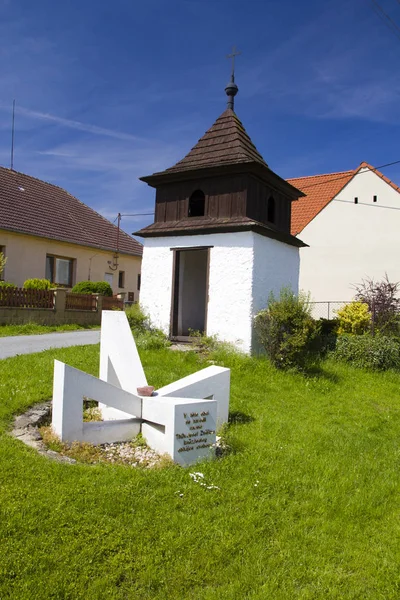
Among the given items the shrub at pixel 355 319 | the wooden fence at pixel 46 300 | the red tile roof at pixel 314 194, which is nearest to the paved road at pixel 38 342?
the wooden fence at pixel 46 300

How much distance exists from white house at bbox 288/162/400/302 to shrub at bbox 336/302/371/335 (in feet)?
27.9

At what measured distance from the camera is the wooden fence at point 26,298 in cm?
1667

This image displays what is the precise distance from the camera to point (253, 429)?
21.8 ft

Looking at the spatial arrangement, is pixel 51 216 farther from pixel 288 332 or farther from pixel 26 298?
pixel 288 332

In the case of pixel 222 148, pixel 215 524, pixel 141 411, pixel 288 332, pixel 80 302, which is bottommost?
pixel 215 524

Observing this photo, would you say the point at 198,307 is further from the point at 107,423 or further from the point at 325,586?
the point at 325,586

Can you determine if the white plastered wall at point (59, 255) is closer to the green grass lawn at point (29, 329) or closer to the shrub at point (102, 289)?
the shrub at point (102, 289)

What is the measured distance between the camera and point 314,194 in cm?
2569

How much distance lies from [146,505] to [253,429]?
106 inches

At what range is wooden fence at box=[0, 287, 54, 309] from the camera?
656 inches

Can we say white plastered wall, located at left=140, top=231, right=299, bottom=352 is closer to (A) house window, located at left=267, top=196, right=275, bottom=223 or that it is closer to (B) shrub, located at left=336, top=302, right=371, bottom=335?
(A) house window, located at left=267, top=196, right=275, bottom=223

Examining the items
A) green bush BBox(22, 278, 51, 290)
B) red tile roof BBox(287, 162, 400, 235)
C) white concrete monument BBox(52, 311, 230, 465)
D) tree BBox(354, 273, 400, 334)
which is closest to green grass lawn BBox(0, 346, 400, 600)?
white concrete monument BBox(52, 311, 230, 465)

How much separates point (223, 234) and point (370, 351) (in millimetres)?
4629

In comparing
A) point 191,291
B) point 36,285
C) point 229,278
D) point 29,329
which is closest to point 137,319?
point 191,291
